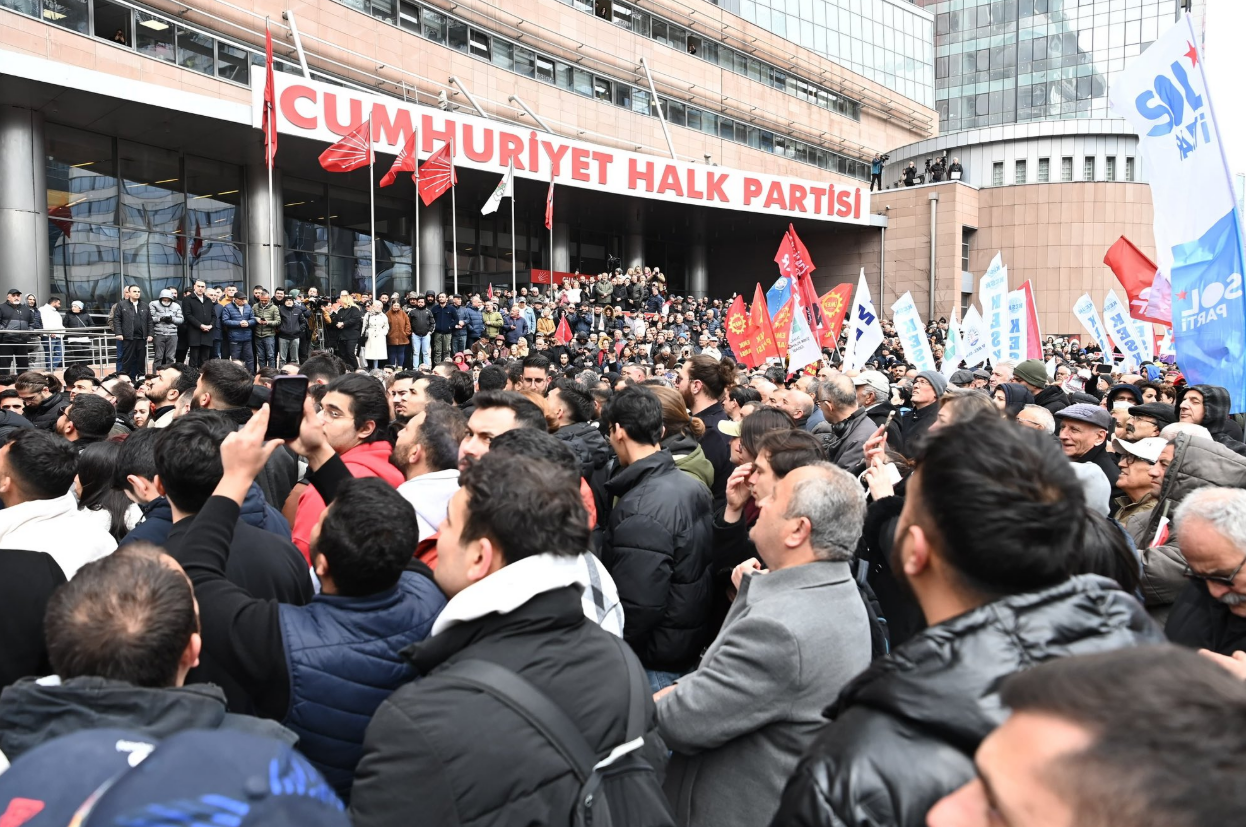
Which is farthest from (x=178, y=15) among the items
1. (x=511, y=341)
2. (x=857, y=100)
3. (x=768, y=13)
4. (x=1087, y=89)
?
(x=1087, y=89)

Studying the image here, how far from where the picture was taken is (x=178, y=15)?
1992 cm

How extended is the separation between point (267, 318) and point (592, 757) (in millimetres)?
15622

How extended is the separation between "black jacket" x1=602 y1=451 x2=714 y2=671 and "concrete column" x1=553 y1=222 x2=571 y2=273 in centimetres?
2656

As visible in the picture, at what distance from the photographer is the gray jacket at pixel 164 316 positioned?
1470 centimetres

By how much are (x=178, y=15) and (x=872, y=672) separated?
23.2 metres

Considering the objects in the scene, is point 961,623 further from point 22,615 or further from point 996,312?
point 996,312

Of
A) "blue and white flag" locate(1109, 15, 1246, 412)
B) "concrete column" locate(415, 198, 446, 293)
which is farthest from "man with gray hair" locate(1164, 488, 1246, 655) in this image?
"concrete column" locate(415, 198, 446, 293)

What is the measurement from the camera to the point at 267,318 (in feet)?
52.4

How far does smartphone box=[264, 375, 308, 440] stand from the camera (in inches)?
110

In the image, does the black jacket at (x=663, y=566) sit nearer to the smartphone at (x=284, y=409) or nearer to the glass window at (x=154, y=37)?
the smartphone at (x=284, y=409)

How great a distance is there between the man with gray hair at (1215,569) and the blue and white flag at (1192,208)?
8.18ft

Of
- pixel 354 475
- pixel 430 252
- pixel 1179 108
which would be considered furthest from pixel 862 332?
pixel 430 252

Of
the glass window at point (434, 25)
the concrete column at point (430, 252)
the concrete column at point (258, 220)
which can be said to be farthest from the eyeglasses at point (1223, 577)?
the glass window at point (434, 25)

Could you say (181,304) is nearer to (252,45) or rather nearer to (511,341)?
(511,341)
